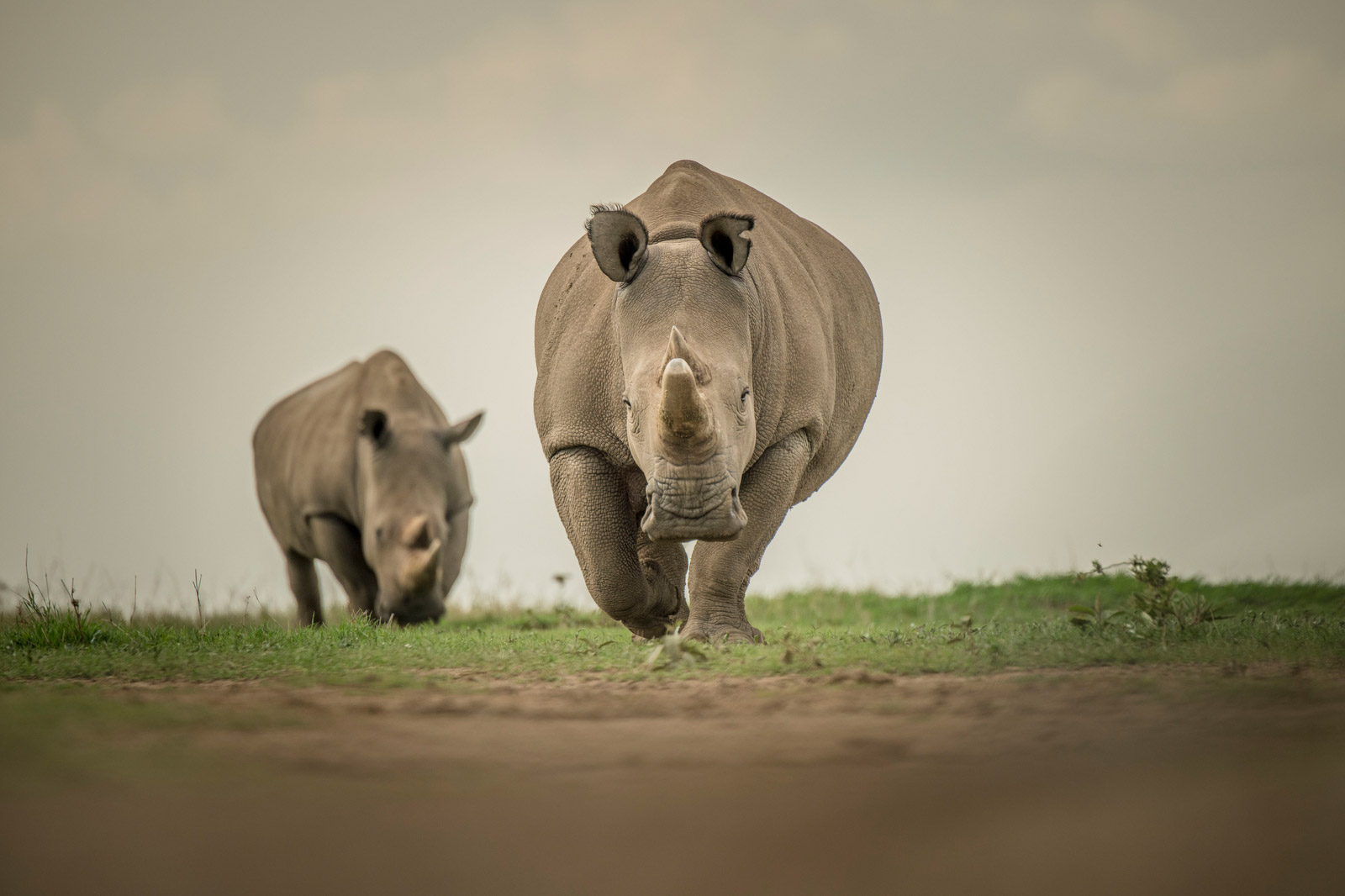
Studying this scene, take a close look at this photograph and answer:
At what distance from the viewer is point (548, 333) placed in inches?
230

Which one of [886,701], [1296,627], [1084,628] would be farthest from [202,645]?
[1296,627]

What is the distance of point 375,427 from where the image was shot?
30.7ft

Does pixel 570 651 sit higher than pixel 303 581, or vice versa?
pixel 303 581

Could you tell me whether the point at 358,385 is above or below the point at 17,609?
above

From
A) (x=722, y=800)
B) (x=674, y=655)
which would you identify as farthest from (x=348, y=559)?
(x=722, y=800)

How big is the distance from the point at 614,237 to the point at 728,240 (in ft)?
1.44

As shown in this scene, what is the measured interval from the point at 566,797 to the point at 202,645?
311 centimetres

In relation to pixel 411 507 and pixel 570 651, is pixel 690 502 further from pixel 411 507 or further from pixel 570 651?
pixel 411 507

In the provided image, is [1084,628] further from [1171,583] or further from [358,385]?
[358,385]

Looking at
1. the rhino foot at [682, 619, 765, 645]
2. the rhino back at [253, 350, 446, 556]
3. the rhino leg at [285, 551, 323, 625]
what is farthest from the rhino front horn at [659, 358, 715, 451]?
the rhino leg at [285, 551, 323, 625]

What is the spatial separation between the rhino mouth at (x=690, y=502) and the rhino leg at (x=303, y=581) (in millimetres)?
7135

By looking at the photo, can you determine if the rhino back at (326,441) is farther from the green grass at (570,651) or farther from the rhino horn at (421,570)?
the green grass at (570,651)

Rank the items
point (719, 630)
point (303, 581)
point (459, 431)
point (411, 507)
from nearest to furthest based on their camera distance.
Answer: point (719, 630)
point (411, 507)
point (459, 431)
point (303, 581)

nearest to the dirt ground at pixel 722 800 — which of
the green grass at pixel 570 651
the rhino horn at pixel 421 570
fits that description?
the green grass at pixel 570 651
